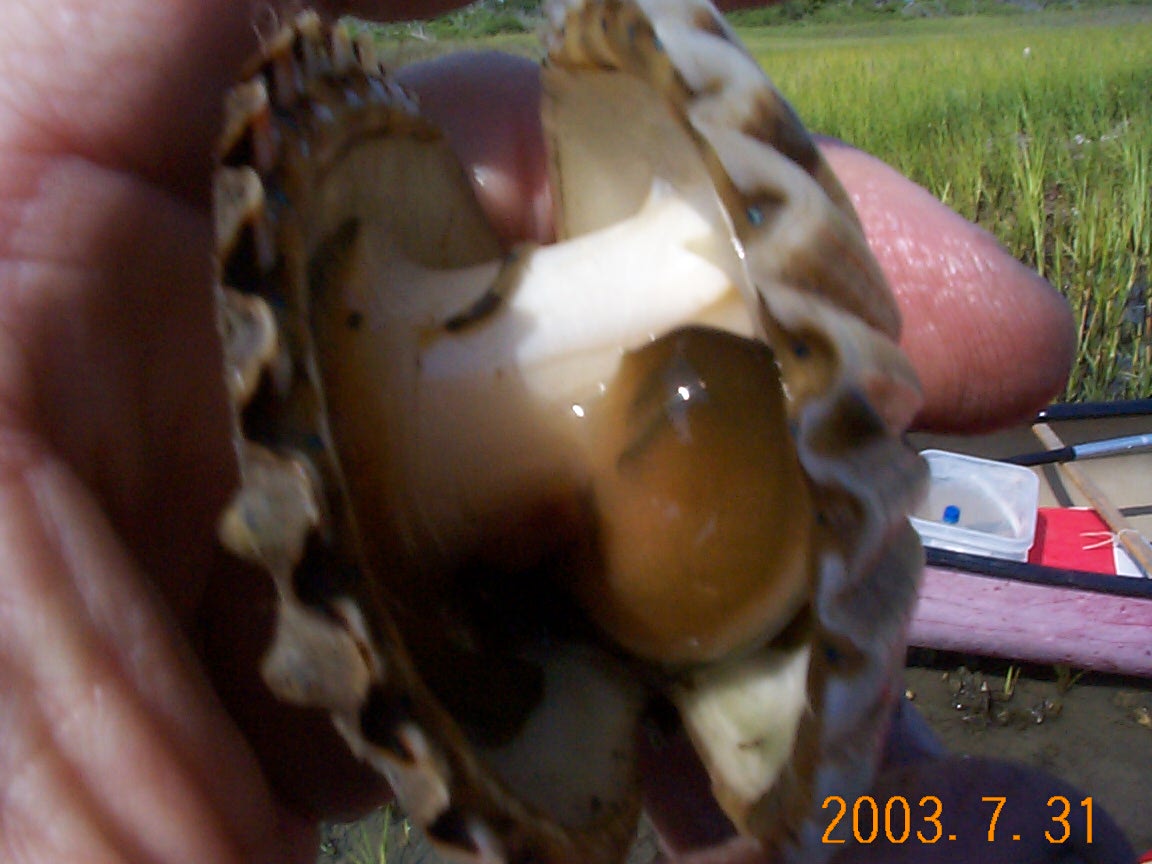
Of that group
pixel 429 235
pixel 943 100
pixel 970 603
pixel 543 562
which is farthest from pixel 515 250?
pixel 943 100

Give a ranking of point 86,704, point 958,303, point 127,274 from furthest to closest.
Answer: point 958,303 → point 127,274 → point 86,704

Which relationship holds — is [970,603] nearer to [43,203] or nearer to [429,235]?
[429,235]

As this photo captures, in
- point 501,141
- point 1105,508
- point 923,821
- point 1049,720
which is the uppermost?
point 501,141

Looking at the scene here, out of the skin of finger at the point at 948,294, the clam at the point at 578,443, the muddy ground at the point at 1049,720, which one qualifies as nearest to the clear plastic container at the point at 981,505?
the muddy ground at the point at 1049,720

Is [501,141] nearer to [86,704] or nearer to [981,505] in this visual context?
[86,704]

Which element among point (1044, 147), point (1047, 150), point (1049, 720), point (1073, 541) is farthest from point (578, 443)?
point (1047, 150)

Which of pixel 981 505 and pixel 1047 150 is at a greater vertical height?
pixel 1047 150

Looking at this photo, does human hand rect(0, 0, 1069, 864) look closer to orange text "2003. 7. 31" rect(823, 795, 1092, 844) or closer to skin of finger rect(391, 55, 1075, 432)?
skin of finger rect(391, 55, 1075, 432)

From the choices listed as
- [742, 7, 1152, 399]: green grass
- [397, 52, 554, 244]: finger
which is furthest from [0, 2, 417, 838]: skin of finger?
[742, 7, 1152, 399]: green grass
